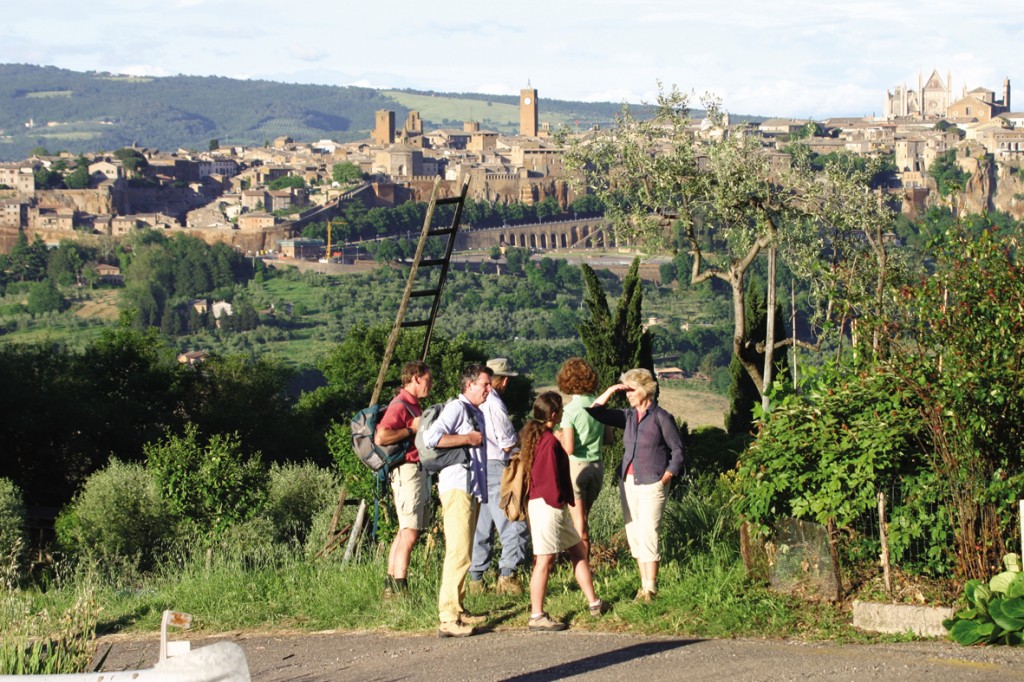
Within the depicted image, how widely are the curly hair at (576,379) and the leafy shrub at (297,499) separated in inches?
88.4

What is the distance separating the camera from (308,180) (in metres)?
96.8

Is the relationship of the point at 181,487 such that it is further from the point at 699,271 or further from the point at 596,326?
the point at 596,326

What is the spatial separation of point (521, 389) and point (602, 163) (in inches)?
224

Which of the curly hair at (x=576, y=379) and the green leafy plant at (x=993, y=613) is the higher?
the curly hair at (x=576, y=379)

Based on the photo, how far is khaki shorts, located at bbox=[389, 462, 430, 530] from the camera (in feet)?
16.4

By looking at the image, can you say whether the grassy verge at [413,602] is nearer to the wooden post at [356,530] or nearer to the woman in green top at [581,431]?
the wooden post at [356,530]

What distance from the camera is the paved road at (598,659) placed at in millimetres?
3930

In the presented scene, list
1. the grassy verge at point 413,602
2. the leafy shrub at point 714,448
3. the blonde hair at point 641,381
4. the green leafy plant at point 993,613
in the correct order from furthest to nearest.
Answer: the leafy shrub at point 714,448
the blonde hair at point 641,381
the grassy verge at point 413,602
the green leafy plant at point 993,613

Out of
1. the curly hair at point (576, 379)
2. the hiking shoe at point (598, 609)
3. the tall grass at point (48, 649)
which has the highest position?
the curly hair at point (576, 379)

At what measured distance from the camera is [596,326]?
13.5 meters

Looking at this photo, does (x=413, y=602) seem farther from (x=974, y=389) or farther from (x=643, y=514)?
(x=974, y=389)

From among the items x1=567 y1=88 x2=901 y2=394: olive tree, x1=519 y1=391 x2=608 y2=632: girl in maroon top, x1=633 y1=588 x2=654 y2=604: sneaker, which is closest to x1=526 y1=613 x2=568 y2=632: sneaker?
x1=519 y1=391 x2=608 y2=632: girl in maroon top

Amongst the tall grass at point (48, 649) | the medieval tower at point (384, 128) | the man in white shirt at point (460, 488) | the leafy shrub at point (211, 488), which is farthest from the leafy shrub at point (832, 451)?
the medieval tower at point (384, 128)

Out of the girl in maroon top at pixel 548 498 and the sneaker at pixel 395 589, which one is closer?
the girl in maroon top at pixel 548 498
